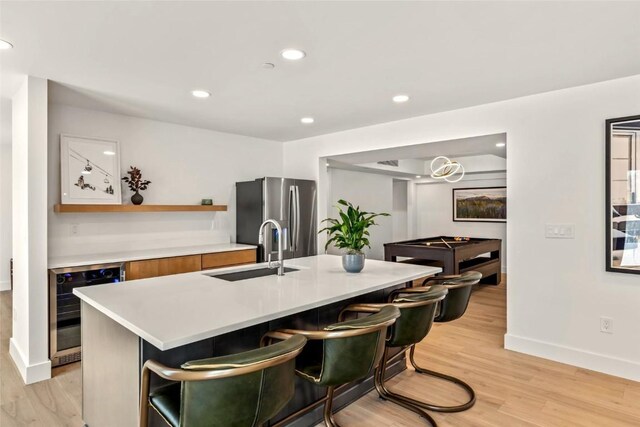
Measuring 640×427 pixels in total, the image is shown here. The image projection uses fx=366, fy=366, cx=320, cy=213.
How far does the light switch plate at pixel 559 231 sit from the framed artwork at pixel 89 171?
4.36 metres

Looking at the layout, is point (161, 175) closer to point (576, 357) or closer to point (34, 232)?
point (34, 232)

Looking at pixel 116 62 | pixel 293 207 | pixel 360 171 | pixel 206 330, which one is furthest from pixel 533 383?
pixel 360 171

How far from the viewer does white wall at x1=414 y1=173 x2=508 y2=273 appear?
26.8ft

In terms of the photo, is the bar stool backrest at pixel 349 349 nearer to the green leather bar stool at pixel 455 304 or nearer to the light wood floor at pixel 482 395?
the light wood floor at pixel 482 395

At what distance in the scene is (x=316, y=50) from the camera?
244 centimetres

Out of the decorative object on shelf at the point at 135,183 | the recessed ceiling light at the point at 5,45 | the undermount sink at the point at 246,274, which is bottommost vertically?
the undermount sink at the point at 246,274

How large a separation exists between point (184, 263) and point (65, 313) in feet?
3.66

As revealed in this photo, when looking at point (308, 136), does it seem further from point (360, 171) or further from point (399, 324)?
point (399, 324)

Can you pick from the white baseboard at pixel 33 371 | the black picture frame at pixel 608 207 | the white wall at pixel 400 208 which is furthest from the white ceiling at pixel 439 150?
the white wall at pixel 400 208

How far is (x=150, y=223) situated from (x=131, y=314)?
301 centimetres

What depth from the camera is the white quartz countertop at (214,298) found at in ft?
4.94

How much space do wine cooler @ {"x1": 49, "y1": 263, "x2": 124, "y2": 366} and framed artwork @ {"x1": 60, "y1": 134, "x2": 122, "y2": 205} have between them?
833 millimetres

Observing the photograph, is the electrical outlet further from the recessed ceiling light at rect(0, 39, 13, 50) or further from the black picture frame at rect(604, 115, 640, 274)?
the recessed ceiling light at rect(0, 39, 13, 50)

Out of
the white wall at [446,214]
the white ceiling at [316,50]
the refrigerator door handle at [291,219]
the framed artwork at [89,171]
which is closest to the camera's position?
the white ceiling at [316,50]
